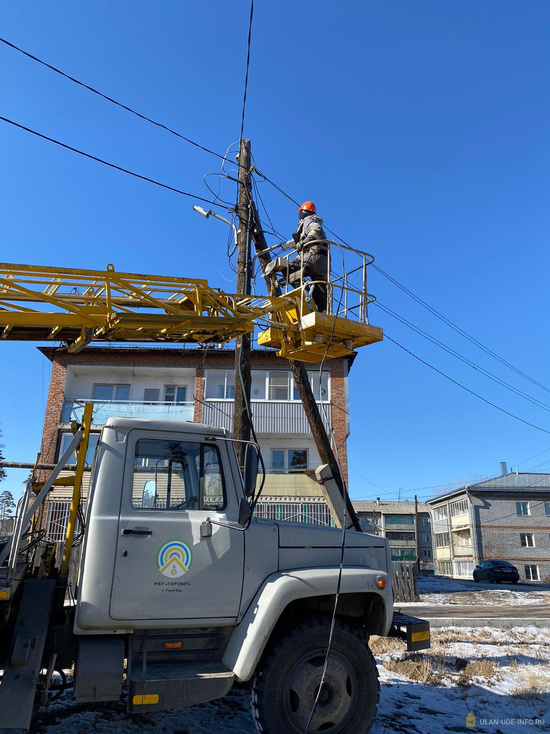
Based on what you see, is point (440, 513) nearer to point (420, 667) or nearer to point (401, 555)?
point (401, 555)

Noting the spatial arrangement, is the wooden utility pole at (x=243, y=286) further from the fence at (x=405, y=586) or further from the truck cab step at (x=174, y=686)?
the fence at (x=405, y=586)

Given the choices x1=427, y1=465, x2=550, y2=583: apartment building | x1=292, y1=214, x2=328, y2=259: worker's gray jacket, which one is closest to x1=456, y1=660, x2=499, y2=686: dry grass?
x1=292, y1=214, x2=328, y2=259: worker's gray jacket

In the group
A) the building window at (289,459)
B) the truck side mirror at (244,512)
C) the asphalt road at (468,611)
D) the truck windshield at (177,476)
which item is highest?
the building window at (289,459)

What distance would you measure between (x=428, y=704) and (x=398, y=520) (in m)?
59.9

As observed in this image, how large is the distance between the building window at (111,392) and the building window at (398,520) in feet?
147

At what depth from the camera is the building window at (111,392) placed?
24547 mm

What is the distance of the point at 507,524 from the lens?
144ft

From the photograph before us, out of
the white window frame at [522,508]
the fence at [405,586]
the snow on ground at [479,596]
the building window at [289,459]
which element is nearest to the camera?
the fence at [405,586]

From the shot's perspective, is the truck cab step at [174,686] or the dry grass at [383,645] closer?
the truck cab step at [174,686]

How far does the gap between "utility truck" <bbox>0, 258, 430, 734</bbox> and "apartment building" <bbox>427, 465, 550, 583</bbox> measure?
43.1m

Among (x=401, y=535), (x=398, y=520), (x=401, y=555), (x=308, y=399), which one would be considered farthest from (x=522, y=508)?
(x=308, y=399)

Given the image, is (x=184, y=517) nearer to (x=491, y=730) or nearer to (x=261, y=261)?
(x=491, y=730)

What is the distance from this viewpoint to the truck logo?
419cm

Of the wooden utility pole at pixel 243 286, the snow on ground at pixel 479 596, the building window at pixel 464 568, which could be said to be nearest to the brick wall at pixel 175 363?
the snow on ground at pixel 479 596
